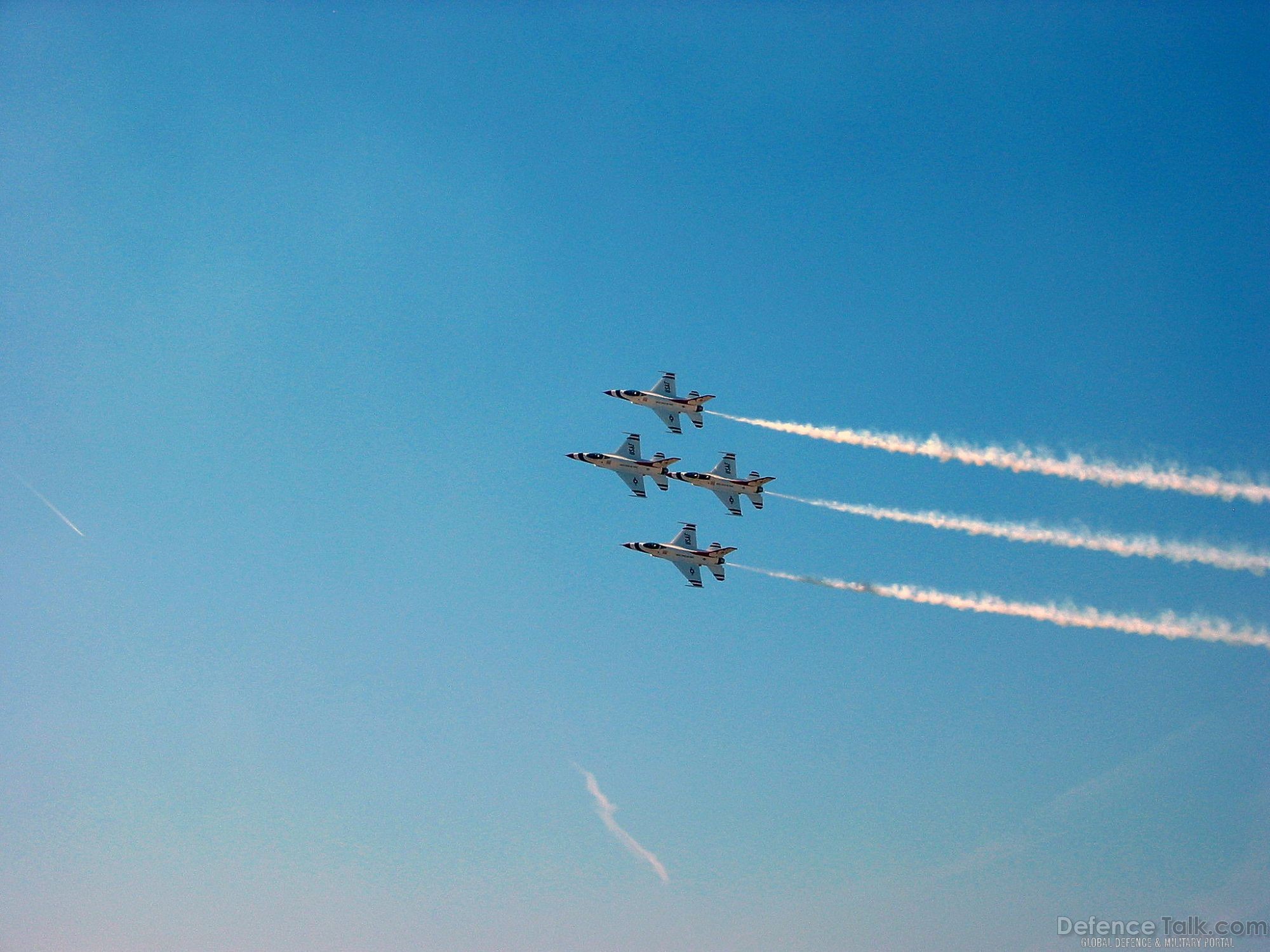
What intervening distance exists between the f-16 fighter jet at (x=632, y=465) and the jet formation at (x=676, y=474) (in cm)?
6

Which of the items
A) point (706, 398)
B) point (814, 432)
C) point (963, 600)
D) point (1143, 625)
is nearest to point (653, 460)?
point (706, 398)

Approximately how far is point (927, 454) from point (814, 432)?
10954 mm

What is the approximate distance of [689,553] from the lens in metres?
123

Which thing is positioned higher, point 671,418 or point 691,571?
point 671,418

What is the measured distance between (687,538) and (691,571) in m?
3.89

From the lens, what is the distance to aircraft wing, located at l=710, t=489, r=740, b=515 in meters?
121

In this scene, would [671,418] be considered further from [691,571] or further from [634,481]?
[691,571]

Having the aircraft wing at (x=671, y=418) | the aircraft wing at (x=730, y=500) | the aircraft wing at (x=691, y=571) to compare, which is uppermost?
the aircraft wing at (x=671, y=418)

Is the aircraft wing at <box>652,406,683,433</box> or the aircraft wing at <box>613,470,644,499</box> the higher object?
the aircraft wing at <box>652,406,683,433</box>

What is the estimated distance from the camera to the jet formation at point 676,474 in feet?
397

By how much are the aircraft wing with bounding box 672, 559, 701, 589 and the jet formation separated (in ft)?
0.20

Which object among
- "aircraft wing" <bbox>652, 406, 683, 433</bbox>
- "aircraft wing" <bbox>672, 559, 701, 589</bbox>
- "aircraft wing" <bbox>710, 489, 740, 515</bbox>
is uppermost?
"aircraft wing" <bbox>652, 406, 683, 433</bbox>

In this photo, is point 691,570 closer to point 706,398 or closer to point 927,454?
point 706,398

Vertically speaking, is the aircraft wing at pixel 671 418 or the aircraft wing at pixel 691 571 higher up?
the aircraft wing at pixel 671 418
